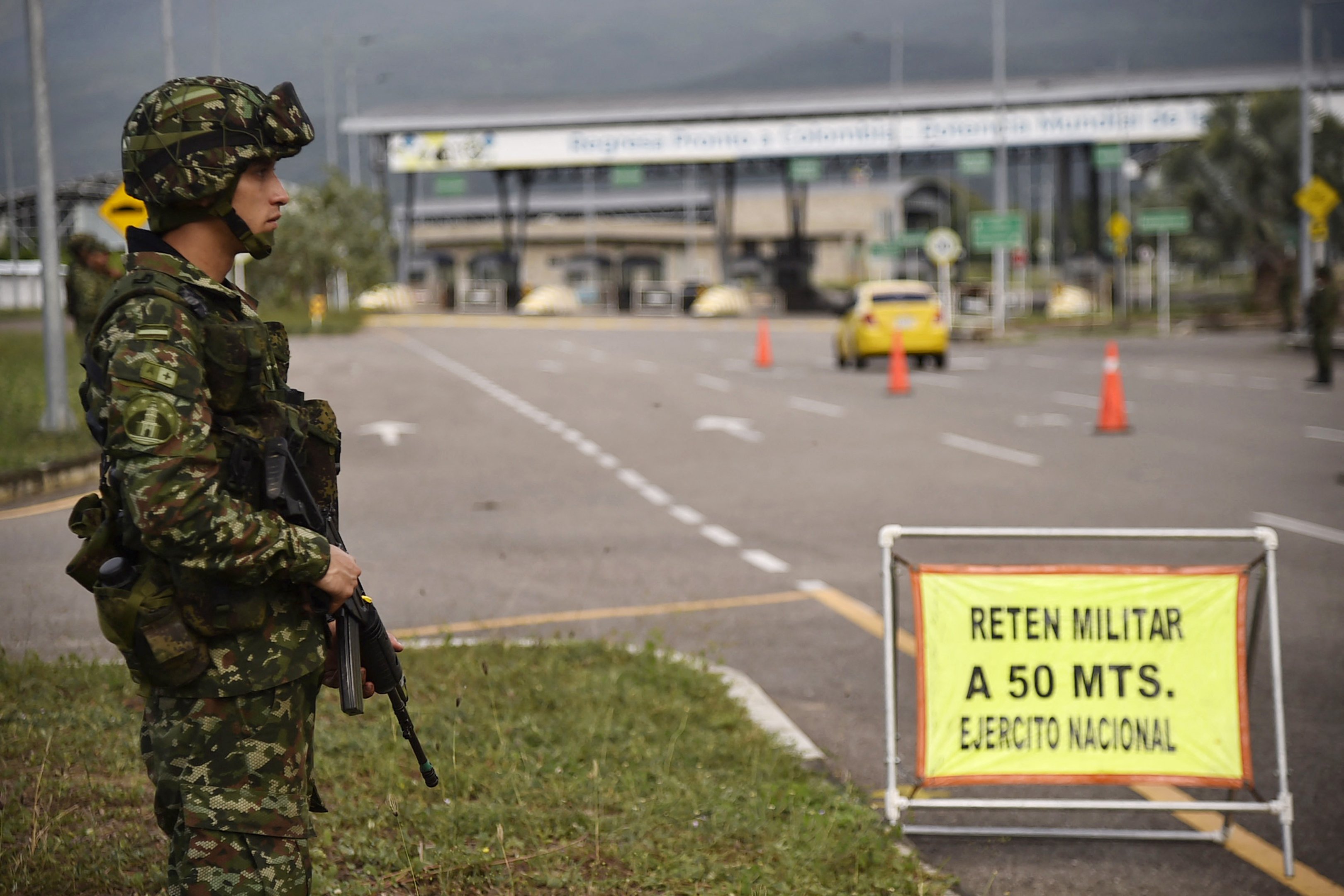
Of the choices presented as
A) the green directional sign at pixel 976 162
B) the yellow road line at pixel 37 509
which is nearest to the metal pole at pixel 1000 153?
the green directional sign at pixel 976 162

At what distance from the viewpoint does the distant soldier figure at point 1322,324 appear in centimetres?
2484

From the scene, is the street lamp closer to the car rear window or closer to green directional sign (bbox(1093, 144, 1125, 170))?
the car rear window

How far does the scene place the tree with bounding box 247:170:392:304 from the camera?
59219 mm

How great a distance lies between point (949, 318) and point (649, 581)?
44.2 m

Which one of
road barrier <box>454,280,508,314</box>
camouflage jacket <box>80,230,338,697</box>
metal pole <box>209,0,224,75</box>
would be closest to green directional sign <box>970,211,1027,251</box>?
road barrier <box>454,280,508,314</box>

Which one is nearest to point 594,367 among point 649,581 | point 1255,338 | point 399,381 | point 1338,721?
point 399,381

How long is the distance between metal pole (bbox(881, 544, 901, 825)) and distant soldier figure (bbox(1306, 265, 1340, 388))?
21305 millimetres

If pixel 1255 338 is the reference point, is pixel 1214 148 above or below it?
above

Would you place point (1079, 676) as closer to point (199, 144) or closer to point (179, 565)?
point (179, 565)

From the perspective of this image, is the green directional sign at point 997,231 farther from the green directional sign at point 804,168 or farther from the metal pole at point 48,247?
the metal pole at point 48,247

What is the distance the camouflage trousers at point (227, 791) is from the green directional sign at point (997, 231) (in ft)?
160

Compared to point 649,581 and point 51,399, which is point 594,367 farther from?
point 649,581

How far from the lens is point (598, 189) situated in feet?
407

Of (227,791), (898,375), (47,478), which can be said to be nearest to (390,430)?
(47,478)
